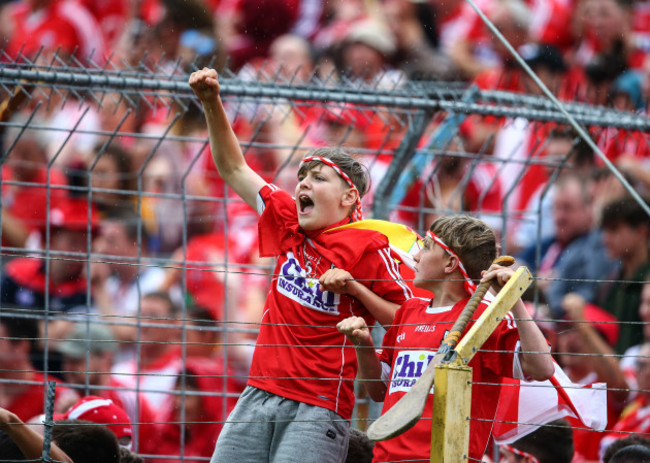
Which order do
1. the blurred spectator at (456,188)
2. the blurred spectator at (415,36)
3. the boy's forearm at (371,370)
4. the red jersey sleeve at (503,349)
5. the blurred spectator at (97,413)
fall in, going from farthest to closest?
the blurred spectator at (415,36) → the blurred spectator at (456,188) → the blurred spectator at (97,413) → the boy's forearm at (371,370) → the red jersey sleeve at (503,349)

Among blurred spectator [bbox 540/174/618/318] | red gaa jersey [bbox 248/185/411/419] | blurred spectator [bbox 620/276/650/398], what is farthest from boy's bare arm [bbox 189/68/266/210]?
blurred spectator [bbox 540/174/618/318]

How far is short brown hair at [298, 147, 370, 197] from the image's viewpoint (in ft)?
12.9

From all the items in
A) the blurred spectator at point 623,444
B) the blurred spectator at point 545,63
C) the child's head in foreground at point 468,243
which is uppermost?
the blurred spectator at point 545,63

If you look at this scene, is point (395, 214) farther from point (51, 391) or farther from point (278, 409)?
point (51, 391)

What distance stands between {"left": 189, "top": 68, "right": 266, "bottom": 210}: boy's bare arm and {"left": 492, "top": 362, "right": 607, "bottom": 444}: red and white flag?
1156 mm

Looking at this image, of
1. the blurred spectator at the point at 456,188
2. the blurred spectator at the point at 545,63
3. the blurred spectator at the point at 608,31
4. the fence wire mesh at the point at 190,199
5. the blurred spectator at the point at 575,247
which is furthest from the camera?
the blurred spectator at the point at 608,31

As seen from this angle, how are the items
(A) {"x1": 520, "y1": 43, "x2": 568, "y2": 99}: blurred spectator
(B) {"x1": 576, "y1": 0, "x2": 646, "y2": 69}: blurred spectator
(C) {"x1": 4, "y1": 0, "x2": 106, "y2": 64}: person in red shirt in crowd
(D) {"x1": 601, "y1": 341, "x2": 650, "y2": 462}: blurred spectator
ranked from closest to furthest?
1. (D) {"x1": 601, "y1": 341, "x2": 650, "y2": 462}: blurred spectator
2. (A) {"x1": 520, "y1": 43, "x2": 568, "y2": 99}: blurred spectator
3. (B) {"x1": 576, "y1": 0, "x2": 646, "y2": 69}: blurred spectator
4. (C) {"x1": 4, "y1": 0, "x2": 106, "y2": 64}: person in red shirt in crowd

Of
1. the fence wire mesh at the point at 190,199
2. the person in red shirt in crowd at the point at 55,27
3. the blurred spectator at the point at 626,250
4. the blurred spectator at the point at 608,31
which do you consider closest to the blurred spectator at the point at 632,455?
the fence wire mesh at the point at 190,199

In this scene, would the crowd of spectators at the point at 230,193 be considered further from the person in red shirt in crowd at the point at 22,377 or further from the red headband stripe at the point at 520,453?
the red headband stripe at the point at 520,453

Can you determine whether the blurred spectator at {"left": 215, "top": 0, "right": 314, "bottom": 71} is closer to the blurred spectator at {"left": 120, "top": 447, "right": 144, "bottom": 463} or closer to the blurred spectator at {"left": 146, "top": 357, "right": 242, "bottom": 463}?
the blurred spectator at {"left": 146, "top": 357, "right": 242, "bottom": 463}

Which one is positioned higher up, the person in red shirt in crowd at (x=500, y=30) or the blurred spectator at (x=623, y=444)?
the person in red shirt in crowd at (x=500, y=30)

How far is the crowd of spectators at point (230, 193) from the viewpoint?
5754 mm

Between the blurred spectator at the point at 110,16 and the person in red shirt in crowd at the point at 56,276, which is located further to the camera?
the blurred spectator at the point at 110,16

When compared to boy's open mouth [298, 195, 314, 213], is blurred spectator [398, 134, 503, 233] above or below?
above
